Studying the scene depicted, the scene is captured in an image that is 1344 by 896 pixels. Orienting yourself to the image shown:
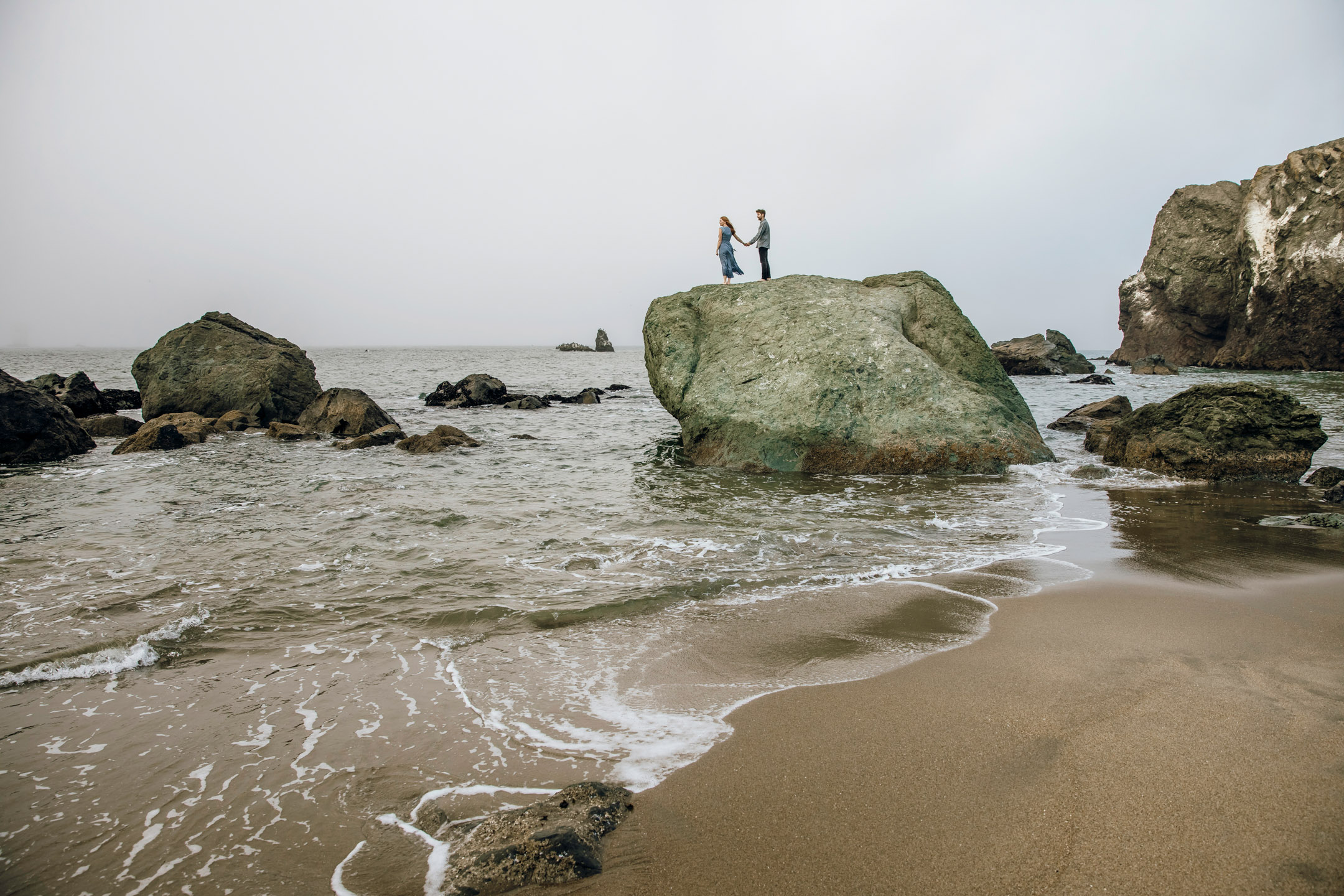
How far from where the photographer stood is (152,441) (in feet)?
40.1

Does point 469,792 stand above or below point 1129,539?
below

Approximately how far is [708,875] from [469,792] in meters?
0.98

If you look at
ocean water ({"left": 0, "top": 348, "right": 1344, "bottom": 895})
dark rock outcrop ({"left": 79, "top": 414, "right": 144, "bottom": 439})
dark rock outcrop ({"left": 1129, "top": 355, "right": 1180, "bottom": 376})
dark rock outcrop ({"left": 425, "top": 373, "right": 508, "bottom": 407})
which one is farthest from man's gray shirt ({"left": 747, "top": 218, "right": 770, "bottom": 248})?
dark rock outcrop ({"left": 1129, "top": 355, "right": 1180, "bottom": 376})

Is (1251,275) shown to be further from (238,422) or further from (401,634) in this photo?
(238,422)

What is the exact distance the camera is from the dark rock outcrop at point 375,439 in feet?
40.9

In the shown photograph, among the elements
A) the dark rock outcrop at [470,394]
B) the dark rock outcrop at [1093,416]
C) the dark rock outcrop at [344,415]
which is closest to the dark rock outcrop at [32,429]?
the dark rock outcrop at [344,415]

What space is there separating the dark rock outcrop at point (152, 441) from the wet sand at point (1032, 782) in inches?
535

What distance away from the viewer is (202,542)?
6.01m

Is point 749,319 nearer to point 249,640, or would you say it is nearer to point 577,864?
point 249,640

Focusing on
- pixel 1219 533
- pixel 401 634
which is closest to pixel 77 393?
pixel 401 634

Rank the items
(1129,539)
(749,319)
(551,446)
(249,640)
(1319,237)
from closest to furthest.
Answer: (249,640)
(1129,539)
(749,319)
(551,446)
(1319,237)

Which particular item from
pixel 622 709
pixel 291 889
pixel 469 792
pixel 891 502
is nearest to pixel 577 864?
pixel 469 792

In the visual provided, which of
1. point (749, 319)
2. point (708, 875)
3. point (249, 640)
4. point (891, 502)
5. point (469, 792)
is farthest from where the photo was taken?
point (749, 319)

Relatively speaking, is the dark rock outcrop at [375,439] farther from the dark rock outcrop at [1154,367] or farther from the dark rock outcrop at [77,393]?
the dark rock outcrop at [1154,367]
